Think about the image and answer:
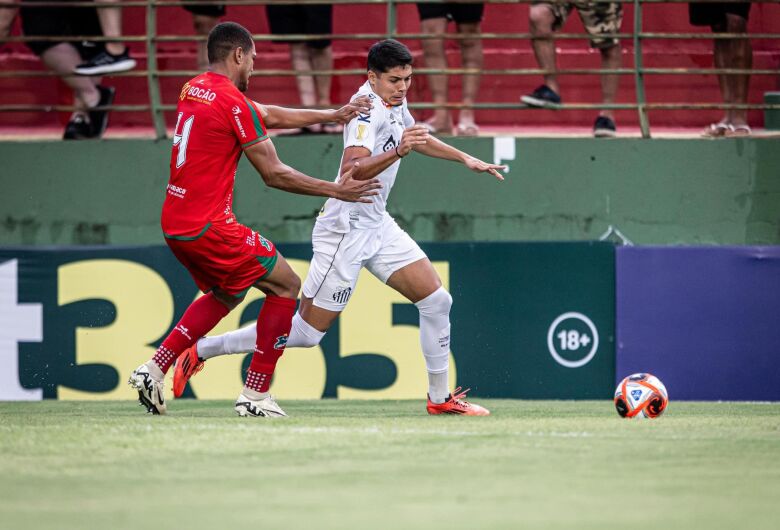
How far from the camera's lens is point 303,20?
36.4 feet

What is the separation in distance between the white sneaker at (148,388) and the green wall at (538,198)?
291cm

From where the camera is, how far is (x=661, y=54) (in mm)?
12414

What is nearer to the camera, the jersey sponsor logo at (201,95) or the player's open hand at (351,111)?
the jersey sponsor logo at (201,95)

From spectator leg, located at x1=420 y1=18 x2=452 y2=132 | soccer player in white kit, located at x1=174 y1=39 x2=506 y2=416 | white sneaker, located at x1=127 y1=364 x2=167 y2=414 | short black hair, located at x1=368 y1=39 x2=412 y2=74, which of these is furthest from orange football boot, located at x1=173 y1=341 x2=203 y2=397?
spectator leg, located at x1=420 y1=18 x2=452 y2=132

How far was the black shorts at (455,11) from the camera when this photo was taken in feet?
35.7

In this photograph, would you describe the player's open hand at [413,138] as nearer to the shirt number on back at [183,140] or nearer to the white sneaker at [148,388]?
the shirt number on back at [183,140]

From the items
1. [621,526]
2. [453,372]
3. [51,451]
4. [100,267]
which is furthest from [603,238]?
[621,526]

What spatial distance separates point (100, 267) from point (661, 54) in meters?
5.64

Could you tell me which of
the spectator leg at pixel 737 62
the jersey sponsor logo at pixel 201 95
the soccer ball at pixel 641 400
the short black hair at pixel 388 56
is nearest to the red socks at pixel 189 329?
the jersey sponsor logo at pixel 201 95

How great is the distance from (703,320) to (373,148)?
11.7 ft

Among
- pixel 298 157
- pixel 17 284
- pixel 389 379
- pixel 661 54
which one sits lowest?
pixel 389 379

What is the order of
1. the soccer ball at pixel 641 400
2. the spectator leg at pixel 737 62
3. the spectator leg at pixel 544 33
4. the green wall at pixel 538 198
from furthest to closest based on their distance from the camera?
the spectator leg at pixel 737 62 → the spectator leg at pixel 544 33 → the green wall at pixel 538 198 → the soccer ball at pixel 641 400

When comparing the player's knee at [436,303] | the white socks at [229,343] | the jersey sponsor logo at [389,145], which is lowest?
the white socks at [229,343]

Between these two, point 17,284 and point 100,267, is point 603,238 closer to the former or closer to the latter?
point 100,267
